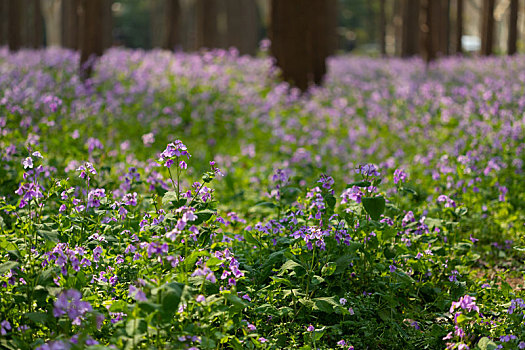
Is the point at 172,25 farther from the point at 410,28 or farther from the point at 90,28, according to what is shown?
the point at 410,28

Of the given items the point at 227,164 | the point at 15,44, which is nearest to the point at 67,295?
the point at 227,164

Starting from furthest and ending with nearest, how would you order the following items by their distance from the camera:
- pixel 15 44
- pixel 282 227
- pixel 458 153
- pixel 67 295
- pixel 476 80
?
1. pixel 15 44
2. pixel 476 80
3. pixel 458 153
4. pixel 282 227
5. pixel 67 295

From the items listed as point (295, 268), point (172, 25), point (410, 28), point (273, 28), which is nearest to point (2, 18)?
point (172, 25)

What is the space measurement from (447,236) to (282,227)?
131 cm

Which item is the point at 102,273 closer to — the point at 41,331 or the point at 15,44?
the point at 41,331

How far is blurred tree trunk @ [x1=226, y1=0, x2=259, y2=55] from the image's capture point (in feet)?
82.7

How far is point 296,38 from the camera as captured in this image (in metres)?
12.2

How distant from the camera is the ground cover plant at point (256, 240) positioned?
2.97 meters

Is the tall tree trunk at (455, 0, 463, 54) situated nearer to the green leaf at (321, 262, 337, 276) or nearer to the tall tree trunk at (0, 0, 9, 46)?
the tall tree trunk at (0, 0, 9, 46)

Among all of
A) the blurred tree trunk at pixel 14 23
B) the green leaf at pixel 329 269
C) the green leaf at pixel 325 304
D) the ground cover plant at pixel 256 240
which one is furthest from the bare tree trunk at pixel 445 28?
the green leaf at pixel 325 304

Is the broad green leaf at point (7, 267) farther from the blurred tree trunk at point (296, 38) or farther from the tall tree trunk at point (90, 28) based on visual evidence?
the blurred tree trunk at point (296, 38)

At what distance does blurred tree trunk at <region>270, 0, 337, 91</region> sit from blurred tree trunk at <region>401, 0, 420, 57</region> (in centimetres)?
1271

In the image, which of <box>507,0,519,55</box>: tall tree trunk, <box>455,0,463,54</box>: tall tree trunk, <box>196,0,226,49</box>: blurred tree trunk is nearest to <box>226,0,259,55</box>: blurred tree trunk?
<box>196,0,226,49</box>: blurred tree trunk

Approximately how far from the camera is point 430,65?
16.5 meters
